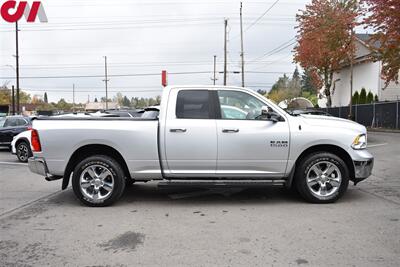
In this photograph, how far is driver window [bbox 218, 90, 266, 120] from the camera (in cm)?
663

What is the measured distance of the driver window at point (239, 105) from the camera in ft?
21.8

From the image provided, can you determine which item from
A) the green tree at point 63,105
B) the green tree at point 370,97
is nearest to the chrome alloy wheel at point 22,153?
the green tree at point 370,97

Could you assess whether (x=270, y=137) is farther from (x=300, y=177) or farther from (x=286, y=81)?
(x=286, y=81)

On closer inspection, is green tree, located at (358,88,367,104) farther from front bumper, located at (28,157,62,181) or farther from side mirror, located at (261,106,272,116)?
front bumper, located at (28,157,62,181)

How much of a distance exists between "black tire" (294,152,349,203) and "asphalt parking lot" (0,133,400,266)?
0.22m

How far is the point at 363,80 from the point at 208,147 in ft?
113

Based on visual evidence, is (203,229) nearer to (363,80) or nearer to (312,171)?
(312,171)

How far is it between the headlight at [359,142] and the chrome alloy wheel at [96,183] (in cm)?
405

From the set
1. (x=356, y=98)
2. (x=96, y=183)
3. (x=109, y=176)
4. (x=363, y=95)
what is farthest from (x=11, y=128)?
(x=356, y=98)

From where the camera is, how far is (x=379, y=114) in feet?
95.5

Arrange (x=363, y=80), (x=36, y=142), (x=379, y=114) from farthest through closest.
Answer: (x=363, y=80) < (x=379, y=114) < (x=36, y=142)

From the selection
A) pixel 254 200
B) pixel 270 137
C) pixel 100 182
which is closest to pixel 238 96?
pixel 270 137

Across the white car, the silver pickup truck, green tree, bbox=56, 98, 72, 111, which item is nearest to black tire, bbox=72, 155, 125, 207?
the silver pickup truck

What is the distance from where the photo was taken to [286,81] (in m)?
102
